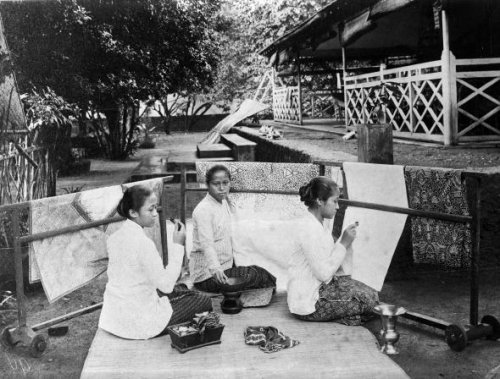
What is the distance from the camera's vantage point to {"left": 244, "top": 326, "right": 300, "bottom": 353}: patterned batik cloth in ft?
13.2

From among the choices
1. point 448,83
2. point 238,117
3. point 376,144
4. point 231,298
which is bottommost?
point 231,298

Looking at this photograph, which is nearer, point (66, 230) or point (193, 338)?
point (193, 338)

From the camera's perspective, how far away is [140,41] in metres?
13.3

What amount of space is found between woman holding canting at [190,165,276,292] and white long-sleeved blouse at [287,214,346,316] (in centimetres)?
69

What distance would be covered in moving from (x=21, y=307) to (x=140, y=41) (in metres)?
9.92

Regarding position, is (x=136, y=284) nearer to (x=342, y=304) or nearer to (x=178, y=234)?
(x=178, y=234)

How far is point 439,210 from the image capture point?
4.53 metres

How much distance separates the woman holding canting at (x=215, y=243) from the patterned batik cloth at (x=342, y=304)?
32.7 inches

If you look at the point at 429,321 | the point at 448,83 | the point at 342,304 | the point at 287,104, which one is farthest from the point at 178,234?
the point at 287,104

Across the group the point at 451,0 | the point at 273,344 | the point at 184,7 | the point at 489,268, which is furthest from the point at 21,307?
the point at 184,7

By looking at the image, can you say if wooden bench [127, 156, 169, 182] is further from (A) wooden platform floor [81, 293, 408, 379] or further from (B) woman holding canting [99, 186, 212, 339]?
(A) wooden platform floor [81, 293, 408, 379]

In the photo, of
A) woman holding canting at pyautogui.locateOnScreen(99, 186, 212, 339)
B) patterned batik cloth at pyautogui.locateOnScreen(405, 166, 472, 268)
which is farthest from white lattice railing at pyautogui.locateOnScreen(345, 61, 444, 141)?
woman holding canting at pyautogui.locateOnScreen(99, 186, 212, 339)

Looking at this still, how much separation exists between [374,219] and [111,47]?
29.6ft

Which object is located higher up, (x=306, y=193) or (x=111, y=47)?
(x=111, y=47)
